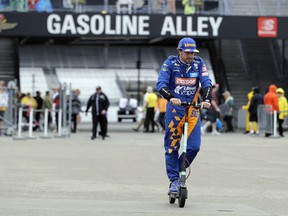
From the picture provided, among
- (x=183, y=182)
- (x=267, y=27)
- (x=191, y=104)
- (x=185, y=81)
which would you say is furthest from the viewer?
(x=267, y=27)

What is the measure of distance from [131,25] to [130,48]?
8.60m

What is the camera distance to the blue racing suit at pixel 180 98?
Result: 1052 cm

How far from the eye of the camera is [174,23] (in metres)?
34.8

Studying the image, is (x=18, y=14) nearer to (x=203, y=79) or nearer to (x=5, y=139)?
(x=5, y=139)

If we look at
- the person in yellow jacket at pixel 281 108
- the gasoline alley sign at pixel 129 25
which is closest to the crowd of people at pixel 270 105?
the person in yellow jacket at pixel 281 108

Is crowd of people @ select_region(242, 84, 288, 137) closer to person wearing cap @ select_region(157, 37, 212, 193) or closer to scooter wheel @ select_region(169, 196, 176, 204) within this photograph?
person wearing cap @ select_region(157, 37, 212, 193)

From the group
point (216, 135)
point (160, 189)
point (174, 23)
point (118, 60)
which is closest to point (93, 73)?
point (118, 60)

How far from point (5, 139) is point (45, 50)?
16.5 meters

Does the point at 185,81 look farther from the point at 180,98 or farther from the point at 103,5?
the point at 103,5

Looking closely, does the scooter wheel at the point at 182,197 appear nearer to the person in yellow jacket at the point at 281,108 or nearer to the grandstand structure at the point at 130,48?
the person in yellow jacket at the point at 281,108

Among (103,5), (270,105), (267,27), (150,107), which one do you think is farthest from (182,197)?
(103,5)

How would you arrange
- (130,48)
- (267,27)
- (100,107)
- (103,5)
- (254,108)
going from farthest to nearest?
(130,48) → (103,5) → (267,27) → (254,108) → (100,107)

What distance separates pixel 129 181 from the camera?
13.3 meters

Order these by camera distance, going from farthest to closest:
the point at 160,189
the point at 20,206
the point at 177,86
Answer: the point at 160,189, the point at 177,86, the point at 20,206
